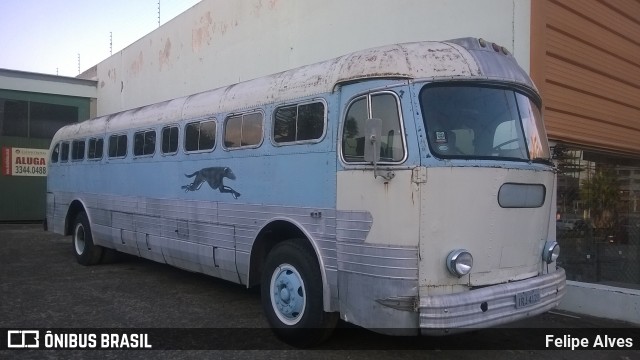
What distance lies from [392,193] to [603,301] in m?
4.04

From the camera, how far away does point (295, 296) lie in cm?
533

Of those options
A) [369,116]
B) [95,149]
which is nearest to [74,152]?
[95,149]

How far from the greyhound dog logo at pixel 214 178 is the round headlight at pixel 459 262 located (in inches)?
113

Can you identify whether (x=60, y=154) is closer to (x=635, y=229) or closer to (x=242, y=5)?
(x=242, y=5)

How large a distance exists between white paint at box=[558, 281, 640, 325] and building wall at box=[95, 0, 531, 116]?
3.12 m

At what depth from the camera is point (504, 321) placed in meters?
4.47

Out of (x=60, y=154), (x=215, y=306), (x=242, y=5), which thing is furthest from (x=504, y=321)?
(x=242, y=5)

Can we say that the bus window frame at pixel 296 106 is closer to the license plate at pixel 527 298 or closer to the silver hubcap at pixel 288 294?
the silver hubcap at pixel 288 294

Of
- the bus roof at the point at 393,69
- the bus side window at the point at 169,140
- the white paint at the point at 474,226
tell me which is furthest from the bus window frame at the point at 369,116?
the bus side window at the point at 169,140

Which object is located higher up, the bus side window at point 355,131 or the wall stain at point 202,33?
the wall stain at point 202,33

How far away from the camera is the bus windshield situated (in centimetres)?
451

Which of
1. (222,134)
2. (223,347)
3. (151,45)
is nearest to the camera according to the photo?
(223,347)

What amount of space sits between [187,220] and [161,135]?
1.49 meters

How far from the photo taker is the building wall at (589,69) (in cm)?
791
